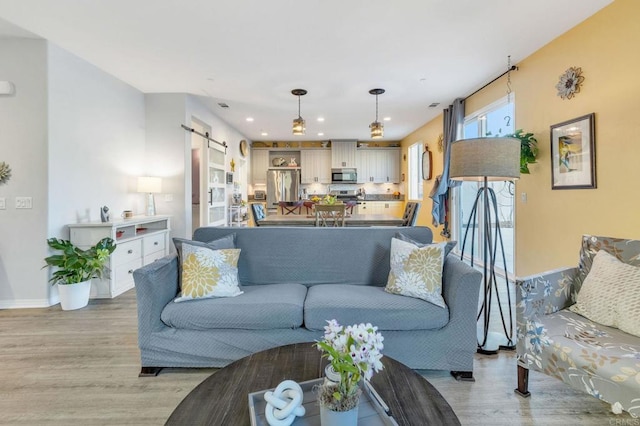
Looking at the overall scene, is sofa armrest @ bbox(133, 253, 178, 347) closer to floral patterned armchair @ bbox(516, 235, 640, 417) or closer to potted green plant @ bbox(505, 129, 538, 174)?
floral patterned armchair @ bbox(516, 235, 640, 417)

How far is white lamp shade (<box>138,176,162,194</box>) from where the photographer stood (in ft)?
14.3

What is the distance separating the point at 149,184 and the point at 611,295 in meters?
4.90

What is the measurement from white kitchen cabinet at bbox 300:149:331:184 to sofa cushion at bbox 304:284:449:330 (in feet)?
23.0

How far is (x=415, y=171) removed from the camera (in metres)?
7.84

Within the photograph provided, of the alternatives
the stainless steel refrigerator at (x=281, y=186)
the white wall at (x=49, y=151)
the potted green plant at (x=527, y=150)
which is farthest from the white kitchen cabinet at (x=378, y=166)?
the white wall at (x=49, y=151)

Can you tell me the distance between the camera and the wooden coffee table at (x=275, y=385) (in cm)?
100

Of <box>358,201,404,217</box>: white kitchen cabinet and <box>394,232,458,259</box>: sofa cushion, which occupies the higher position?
<box>358,201,404,217</box>: white kitchen cabinet

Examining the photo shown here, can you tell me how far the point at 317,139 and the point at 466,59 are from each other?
17.5 feet

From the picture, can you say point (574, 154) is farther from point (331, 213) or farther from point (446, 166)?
point (331, 213)

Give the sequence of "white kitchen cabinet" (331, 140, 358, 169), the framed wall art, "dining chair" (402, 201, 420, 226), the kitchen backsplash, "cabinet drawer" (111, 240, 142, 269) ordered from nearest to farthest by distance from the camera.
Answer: the framed wall art → "cabinet drawer" (111, 240, 142, 269) → "dining chair" (402, 201, 420, 226) → "white kitchen cabinet" (331, 140, 358, 169) → the kitchen backsplash

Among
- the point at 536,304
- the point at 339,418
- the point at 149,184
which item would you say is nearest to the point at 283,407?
the point at 339,418

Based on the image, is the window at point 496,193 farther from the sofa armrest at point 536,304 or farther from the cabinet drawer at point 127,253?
the cabinet drawer at point 127,253

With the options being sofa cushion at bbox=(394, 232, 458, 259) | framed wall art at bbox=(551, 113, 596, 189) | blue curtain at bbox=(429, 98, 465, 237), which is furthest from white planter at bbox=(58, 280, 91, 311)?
blue curtain at bbox=(429, 98, 465, 237)

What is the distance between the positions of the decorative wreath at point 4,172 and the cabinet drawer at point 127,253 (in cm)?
121
